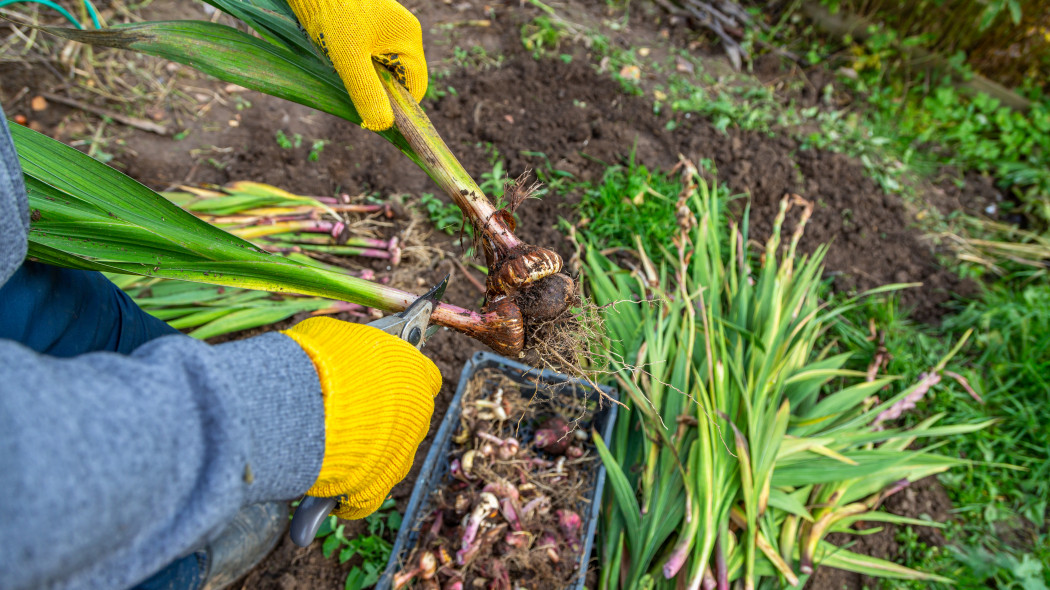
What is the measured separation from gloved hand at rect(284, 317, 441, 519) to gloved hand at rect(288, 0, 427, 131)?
0.62 metres

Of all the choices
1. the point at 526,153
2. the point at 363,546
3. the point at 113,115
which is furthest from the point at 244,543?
the point at 113,115

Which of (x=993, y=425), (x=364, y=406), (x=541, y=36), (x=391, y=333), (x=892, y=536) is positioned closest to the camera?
(x=364, y=406)

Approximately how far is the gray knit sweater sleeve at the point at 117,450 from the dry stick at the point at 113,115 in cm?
212

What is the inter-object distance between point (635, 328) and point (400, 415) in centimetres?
114

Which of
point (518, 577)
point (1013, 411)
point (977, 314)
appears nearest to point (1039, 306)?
point (977, 314)

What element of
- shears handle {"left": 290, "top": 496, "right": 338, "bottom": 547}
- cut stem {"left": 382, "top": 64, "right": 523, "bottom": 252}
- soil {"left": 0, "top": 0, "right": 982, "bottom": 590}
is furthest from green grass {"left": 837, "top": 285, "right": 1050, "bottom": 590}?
shears handle {"left": 290, "top": 496, "right": 338, "bottom": 547}

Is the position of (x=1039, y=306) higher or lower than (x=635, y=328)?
higher

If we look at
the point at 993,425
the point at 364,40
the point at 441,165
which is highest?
the point at 364,40

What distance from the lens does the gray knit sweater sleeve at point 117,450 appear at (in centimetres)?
44

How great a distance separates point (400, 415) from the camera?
2.90ft

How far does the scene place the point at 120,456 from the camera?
0.47 metres

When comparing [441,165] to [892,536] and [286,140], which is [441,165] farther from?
[892,536]

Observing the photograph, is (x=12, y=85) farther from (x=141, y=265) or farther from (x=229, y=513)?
(x=229, y=513)

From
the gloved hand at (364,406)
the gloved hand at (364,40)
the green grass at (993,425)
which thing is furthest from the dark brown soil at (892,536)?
the gloved hand at (364,40)
